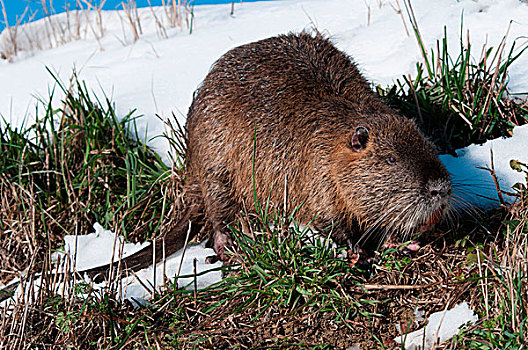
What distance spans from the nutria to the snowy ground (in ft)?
1.63

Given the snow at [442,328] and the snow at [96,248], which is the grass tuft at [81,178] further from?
the snow at [442,328]

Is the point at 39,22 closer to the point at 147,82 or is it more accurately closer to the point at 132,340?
the point at 147,82

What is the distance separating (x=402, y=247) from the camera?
2639mm

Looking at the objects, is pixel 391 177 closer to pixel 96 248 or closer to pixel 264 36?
pixel 96 248

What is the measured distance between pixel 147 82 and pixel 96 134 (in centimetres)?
80

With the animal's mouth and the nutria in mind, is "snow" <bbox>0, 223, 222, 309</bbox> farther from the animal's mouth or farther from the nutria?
the animal's mouth

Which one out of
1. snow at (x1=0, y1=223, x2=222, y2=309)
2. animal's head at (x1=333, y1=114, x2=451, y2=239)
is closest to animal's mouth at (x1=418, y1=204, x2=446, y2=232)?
animal's head at (x1=333, y1=114, x2=451, y2=239)

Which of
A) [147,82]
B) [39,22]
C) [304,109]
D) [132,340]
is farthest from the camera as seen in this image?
[39,22]

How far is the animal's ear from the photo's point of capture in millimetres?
2547

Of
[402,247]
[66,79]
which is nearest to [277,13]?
[66,79]

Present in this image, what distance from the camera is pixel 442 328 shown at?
2.21 metres

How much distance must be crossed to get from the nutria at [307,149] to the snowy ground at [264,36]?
1.63 ft

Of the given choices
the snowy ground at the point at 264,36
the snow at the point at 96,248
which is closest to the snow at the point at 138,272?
the snow at the point at 96,248

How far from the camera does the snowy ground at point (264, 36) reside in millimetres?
3209
